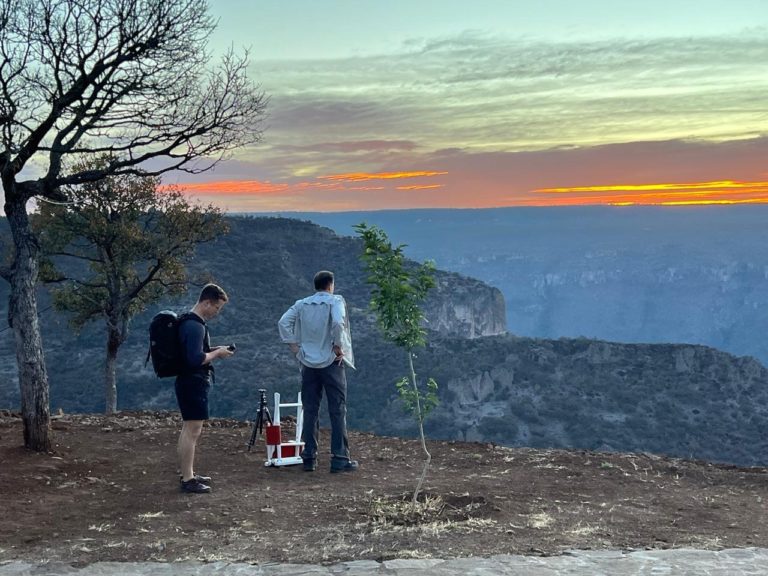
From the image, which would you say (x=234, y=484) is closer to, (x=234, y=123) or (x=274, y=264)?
(x=234, y=123)

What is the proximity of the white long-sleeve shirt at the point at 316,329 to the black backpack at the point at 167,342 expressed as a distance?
1.51m

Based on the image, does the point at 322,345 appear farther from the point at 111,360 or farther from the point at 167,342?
the point at 111,360

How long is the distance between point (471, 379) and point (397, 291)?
2470 inches

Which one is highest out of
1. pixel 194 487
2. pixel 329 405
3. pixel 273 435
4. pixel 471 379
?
pixel 329 405

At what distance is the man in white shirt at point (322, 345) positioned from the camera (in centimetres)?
896

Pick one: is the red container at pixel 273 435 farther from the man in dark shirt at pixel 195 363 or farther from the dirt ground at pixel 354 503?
the man in dark shirt at pixel 195 363

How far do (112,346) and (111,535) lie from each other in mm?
14210

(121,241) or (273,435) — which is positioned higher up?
(121,241)

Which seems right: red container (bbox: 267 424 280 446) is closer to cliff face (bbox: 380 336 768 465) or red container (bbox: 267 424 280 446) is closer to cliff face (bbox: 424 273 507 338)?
cliff face (bbox: 380 336 768 465)

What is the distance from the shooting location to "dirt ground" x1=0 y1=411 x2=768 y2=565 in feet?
20.0

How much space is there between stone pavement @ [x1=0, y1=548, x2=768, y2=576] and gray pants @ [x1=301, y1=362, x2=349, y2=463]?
3578 mm

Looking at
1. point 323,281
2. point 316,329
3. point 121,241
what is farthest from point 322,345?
point 121,241

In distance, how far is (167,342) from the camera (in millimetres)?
7688

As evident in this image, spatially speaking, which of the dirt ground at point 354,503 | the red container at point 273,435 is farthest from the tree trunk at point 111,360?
the red container at point 273,435
